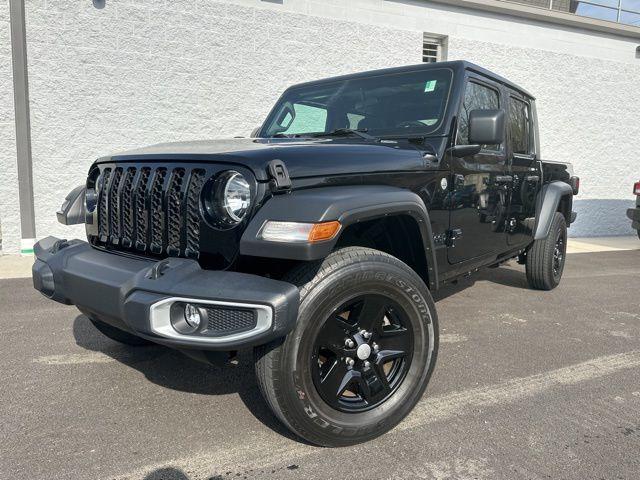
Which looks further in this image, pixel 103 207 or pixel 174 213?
pixel 103 207

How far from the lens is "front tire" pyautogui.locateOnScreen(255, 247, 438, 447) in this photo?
2006mm

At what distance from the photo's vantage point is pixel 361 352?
224 cm

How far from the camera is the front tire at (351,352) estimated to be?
2006mm

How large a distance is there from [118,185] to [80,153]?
513 cm

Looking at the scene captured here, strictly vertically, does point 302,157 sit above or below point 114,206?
above

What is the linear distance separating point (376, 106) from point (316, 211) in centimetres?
164

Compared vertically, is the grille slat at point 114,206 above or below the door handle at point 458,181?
below

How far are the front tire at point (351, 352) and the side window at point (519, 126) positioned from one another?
2387 millimetres

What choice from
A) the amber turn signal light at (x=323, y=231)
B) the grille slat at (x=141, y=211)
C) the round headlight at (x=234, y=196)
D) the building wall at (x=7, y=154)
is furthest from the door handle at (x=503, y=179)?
the building wall at (x=7, y=154)

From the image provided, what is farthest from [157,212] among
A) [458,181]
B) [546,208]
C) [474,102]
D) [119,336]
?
[546,208]

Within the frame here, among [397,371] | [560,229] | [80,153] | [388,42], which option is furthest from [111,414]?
[388,42]

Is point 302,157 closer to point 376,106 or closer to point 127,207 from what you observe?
point 127,207

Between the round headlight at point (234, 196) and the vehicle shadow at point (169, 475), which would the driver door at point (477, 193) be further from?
the vehicle shadow at point (169, 475)

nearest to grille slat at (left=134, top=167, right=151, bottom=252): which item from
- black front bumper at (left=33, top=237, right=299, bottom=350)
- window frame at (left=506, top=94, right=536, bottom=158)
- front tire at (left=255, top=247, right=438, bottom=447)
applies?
black front bumper at (left=33, top=237, right=299, bottom=350)
